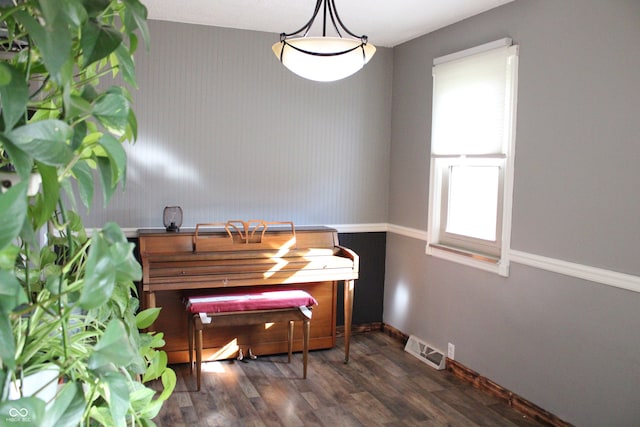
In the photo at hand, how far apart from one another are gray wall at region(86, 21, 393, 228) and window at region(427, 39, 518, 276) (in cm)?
74

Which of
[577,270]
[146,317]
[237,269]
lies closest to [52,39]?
[146,317]

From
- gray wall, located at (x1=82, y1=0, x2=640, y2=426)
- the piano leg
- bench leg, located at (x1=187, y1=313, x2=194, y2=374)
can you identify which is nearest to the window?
gray wall, located at (x1=82, y1=0, x2=640, y2=426)

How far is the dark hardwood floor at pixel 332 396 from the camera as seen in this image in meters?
3.40

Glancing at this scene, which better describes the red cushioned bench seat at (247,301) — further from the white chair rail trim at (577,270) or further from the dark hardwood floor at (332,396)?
the white chair rail trim at (577,270)

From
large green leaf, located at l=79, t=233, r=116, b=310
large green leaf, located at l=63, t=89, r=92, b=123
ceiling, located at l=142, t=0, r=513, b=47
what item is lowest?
large green leaf, located at l=79, t=233, r=116, b=310

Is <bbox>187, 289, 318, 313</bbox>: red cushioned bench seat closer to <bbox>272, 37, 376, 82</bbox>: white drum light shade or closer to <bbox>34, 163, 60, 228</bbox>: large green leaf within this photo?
<bbox>272, 37, 376, 82</bbox>: white drum light shade

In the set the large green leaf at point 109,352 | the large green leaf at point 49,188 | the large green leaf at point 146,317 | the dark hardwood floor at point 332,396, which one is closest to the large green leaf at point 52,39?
the large green leaf at point 49,188

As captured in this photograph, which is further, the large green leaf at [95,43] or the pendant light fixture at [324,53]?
the pendant light fixture at [324,53]

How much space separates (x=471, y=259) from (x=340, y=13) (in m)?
1.88

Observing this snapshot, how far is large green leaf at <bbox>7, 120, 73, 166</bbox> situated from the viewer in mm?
516

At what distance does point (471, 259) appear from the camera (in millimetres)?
3980

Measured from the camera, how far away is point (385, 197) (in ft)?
16.7

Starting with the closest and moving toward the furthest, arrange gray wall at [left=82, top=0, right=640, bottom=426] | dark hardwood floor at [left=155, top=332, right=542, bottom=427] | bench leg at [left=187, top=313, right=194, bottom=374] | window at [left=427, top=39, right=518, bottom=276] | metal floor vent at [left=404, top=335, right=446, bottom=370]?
1. gray wall at [left=82, top=0, right=640, bottom=426]
2. dark hardwood floor at [left=155, top=332, right=542, bottom=427]
3. window at [left=427, top=39, right=518, bottom=276]
4. bench leg at [left=187, top=313, right=194, bottom=374]
5. metal floor vent at [left=404, top=335, right=446, bottom=370]

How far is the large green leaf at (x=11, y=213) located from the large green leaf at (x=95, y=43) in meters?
0.17
